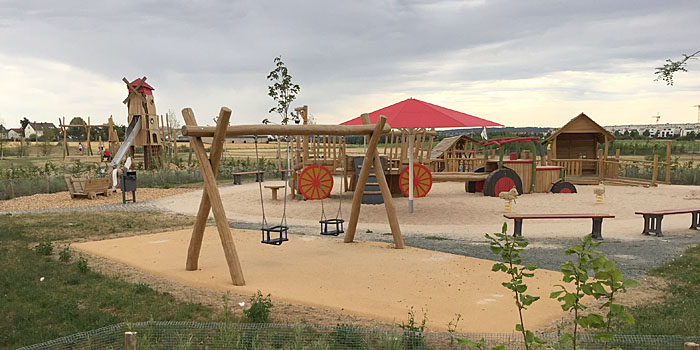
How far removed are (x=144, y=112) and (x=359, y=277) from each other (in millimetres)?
23301

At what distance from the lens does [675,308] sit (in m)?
5.60

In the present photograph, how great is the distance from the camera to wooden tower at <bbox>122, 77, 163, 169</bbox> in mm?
26328

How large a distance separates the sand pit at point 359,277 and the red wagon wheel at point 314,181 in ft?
13.5

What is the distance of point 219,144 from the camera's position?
23.3 ft

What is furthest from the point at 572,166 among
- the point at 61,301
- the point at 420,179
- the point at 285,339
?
the point at 61,301

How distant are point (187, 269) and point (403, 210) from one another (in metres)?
7.60

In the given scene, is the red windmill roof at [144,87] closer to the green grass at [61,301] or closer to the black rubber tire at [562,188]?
the green grass at [61,301]

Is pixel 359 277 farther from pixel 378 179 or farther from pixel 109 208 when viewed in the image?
pixel 109 208

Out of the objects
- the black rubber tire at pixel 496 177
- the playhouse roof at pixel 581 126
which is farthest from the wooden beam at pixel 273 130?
the playhouse roof at pixel 581 126

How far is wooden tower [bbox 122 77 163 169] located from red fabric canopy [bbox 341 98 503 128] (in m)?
17.2

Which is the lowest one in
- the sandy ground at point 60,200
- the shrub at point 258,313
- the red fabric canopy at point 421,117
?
the shrub at point 258,313

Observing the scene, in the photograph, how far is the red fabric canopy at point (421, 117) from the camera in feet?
41.2

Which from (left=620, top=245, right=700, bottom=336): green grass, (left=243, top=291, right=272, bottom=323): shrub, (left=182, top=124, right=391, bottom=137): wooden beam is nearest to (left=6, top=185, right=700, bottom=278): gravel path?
(left=620, top=245, right=700, bottom=336): green grass

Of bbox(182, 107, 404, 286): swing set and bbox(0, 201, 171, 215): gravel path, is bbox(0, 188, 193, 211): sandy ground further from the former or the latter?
bbox(182, 107, 404, 286): swing set
